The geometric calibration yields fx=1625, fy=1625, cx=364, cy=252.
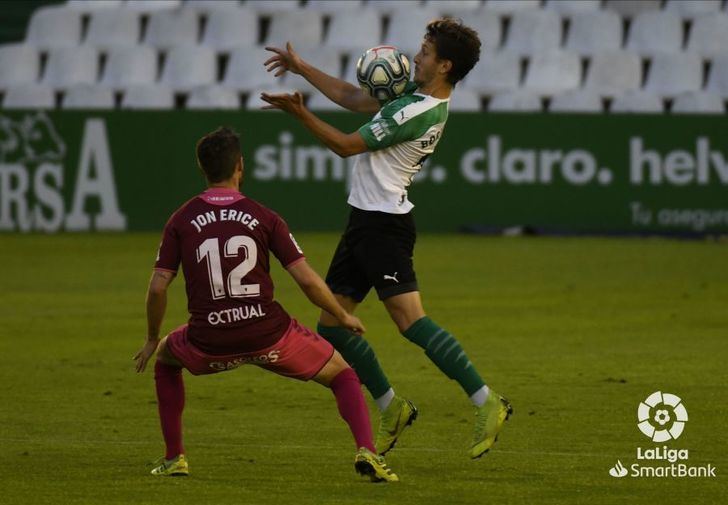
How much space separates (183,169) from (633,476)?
18.2 metres

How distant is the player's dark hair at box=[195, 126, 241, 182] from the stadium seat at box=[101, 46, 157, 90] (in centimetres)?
2127

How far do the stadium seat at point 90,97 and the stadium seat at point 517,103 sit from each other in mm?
6403

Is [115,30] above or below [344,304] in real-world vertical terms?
above

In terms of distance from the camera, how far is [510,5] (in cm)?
2817

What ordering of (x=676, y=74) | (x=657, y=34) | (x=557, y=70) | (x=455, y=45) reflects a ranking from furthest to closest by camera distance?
(x=657, y=34) → (x=557, y=70) → (x=676, y=74) → (x=455, y=45)

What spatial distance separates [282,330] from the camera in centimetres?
713

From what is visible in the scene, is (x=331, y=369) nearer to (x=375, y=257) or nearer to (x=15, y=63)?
(x=375, y=257)

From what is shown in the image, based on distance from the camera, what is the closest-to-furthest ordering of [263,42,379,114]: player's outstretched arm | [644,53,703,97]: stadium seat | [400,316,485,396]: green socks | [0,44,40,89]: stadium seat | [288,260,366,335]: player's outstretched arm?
[288,260,366,335]: player's outstretched arm < [400,316,485,396]: green socks < [263,42,379,114]: player's outstretched arm < [644,53,703,97]: stadium seat < [0,44,40,89]: stadium seat

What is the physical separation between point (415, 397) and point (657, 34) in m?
18.7

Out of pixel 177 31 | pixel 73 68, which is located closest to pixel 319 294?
→ pixel 177 31

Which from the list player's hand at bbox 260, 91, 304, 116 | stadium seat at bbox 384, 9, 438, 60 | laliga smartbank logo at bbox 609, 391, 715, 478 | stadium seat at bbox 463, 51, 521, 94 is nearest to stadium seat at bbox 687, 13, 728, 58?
stadium seat at bbox 463, 51, 521, 94

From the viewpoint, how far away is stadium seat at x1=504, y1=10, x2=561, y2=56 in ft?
90.8

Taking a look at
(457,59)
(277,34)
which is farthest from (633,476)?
(277,34)

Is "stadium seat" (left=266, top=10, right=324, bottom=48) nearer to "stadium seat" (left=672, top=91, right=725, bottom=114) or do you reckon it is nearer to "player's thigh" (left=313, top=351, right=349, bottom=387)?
"stadium seat" (left=672, top=91, right=725, bottom=114)
